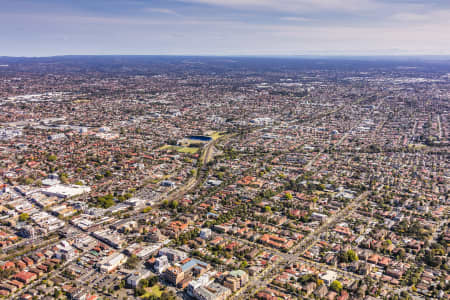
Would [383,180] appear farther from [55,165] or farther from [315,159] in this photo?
[55,165]

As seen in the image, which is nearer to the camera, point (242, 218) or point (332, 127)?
point (242, 218)

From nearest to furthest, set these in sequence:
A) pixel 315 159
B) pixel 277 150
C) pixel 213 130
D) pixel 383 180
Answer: pixel 383 180 < pixel 315 159 < pixel 277 150 < pixel 213 130

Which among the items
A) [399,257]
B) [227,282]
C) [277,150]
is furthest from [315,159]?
[227,282]

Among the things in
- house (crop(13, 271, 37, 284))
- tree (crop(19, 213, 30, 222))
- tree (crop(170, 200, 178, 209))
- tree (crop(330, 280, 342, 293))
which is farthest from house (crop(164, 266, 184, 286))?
tree (crop(19, 213, 30, 222))

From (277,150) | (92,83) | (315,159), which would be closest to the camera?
(315,159)

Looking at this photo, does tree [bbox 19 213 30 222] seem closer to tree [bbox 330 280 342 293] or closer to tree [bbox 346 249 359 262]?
tree [bbox 330 280 342 293]

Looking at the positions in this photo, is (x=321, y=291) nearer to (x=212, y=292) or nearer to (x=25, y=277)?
(x=212, y=292)

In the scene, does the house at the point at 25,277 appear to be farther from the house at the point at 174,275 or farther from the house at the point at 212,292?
the house at the point at 212,292

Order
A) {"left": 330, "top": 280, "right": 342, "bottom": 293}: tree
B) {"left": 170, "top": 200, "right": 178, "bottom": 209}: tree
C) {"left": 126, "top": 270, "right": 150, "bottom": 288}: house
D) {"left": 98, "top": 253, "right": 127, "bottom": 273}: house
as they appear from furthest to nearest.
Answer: {"left": 170, "top": 200, "right": 178, "bottom": 209}: tree → {"left": 98, "top": 253, "right": 127, "bottom": 273}: house → {"left": 126, "top": 270, "right": 150, "bottom": 288}: house → {"left": 330, "top": 280, "right": 342, "bottom": 293}: tree

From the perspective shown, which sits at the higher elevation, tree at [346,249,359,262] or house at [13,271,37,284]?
tree at [346,249,359,262]
